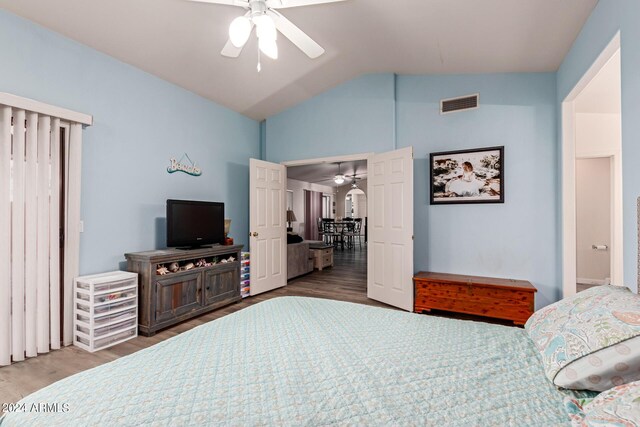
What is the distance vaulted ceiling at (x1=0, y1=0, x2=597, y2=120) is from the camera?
7.98ft

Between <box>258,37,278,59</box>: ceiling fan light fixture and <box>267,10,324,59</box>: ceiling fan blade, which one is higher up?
<box>267,10,324,59</box>: ceiling fan blade

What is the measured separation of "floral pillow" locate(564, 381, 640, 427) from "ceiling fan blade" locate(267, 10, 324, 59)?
7.72 feet

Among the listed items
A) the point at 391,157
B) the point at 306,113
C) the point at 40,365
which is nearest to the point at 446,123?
the point at 391,157

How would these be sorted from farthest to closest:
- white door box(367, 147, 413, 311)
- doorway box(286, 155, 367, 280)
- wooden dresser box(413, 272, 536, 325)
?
1. doorway box(286, 155, 367, 280)
2. white door box(367, 147, 413, 311)
3. wooden dresser box(413, 272, 536, 325)

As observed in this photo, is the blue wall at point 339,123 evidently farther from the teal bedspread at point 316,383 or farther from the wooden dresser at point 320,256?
the teal bedspread at point 316,383

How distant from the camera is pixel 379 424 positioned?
0.81 metres

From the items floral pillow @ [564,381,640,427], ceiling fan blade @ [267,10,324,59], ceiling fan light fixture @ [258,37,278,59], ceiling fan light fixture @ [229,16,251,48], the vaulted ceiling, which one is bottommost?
floral pillow @ [564,381,640,427]

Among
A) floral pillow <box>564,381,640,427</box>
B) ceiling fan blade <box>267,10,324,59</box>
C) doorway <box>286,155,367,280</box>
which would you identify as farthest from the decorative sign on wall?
floral pillow <box>564,381,640,427</box>

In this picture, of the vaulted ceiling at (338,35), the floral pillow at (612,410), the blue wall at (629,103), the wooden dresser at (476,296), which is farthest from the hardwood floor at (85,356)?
the floral pillow at (612,410)

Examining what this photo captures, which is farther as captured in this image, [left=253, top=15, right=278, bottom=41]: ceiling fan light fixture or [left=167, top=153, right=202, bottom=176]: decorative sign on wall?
[left=167, top=153, right=202, bottom=176]: decorative sign on wall

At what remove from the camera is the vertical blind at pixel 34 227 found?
229cm

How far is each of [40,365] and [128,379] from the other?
7.13 feet

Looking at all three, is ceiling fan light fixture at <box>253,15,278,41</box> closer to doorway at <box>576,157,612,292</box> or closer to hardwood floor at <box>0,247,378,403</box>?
hardwood floor at <box>0,247,378,403</box>

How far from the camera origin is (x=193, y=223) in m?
3.54
